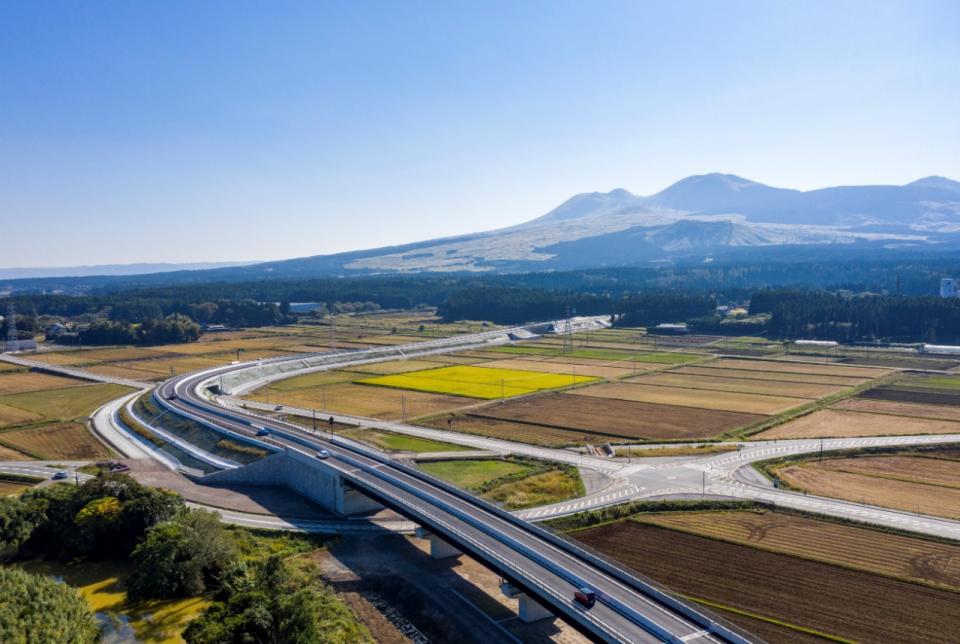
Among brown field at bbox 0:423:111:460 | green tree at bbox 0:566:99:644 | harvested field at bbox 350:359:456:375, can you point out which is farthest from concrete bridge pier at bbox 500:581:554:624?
harvested field at bbox 350:359:456:375

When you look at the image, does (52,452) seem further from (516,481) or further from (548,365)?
(548,365)

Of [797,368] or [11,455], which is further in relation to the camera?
[797,368]

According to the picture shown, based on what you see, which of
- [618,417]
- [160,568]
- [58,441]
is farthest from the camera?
[618,417]

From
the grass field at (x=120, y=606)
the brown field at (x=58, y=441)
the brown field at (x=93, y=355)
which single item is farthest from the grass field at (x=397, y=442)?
the brown field at (x=93, y=355)

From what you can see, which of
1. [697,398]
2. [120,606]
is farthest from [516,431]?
[120,606]

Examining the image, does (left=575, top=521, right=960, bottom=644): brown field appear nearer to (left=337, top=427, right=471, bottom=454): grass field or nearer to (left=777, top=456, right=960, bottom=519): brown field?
(left=777, top=456, right=960, bottom=519): brown field

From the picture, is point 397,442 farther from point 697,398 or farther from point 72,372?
point 72,372
